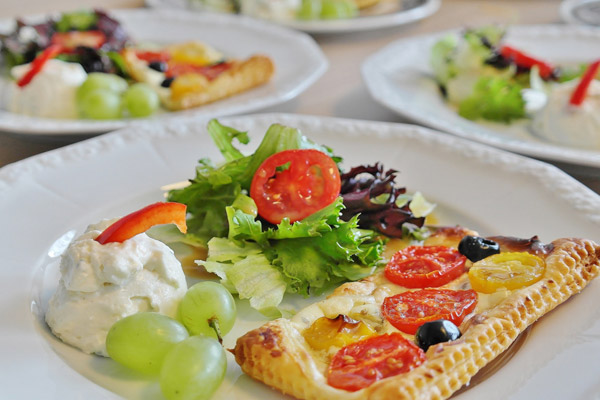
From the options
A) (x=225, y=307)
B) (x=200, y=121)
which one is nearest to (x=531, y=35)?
(x=200, y=121)

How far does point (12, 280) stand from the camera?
224cm

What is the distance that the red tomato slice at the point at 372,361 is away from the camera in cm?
174

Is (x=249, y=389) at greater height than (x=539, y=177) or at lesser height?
lesser

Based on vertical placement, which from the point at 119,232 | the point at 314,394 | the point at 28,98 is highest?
the point at 119,232

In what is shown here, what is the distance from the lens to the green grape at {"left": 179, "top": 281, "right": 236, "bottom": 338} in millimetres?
2025

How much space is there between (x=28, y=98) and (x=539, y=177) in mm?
2753

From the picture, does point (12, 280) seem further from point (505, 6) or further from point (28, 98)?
point (505, 6)

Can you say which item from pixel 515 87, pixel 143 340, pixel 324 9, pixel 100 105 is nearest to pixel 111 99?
pixel 100 105

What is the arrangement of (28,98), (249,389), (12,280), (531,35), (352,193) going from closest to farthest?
(249,389) < (12,280) < (352,193) < (28,98) < (531,35)

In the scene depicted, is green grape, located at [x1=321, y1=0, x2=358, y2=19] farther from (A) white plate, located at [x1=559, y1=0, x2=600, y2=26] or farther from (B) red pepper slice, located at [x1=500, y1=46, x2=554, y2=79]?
(A) white plate, located at [x1=559, y1=0, x2=600, y2=26]

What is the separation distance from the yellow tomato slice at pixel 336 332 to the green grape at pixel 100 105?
2151mm

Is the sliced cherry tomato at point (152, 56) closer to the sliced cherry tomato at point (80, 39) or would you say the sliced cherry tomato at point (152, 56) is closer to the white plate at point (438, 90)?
the sliced cherry tomato at point (80, 39)

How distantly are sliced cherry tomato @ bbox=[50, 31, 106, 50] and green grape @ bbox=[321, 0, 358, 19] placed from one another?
183 centimetres

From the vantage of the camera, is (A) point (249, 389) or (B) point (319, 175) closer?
(A) point (249, 389)
